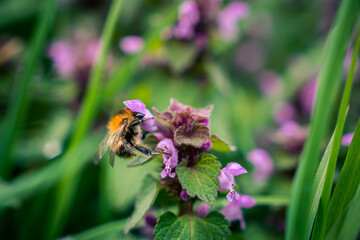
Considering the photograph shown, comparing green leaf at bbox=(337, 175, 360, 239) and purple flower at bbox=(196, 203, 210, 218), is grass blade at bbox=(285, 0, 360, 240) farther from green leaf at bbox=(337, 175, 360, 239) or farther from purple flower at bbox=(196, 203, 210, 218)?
purple flower at bbox=(196, 203, 210, 218)

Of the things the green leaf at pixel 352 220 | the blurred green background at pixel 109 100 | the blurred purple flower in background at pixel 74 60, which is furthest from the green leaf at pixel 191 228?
the blurred purple flower in background at pixel 74 60

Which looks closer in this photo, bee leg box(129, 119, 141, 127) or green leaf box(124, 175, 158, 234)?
green leaf box(124, 175, 158, 234)

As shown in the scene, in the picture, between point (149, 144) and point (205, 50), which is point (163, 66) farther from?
point (149, 144)

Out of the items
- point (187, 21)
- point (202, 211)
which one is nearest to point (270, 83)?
point (187, 21)

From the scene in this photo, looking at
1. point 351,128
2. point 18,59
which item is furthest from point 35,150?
point 351,128

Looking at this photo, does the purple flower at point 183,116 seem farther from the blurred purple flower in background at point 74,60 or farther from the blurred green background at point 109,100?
the blurred purple flower in background at point 74,60

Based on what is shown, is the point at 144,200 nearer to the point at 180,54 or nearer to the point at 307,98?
the point at 180,54

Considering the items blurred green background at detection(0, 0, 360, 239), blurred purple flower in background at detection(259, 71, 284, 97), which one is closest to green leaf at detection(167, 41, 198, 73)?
blurred green background at detection(0, 0, 360, 239)
